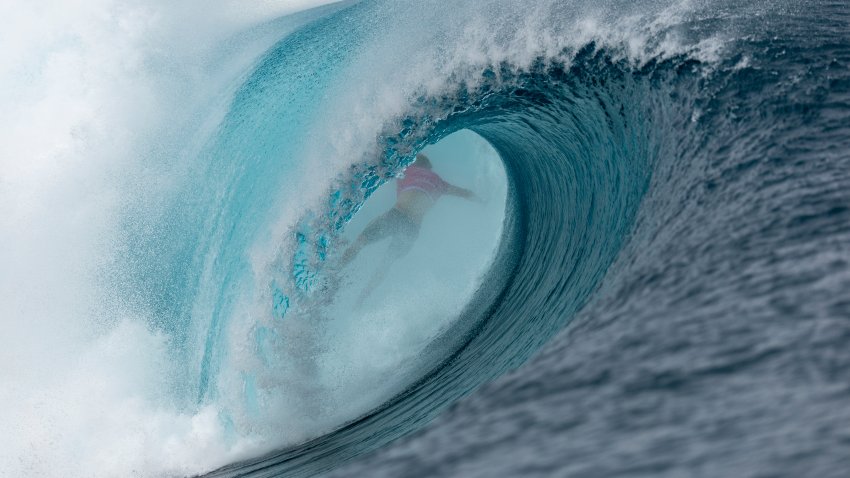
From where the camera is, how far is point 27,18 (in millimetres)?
7621

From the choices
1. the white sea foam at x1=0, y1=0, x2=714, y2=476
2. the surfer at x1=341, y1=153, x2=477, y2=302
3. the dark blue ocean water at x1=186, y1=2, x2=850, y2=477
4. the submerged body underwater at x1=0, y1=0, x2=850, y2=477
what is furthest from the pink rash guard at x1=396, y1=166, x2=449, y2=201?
the dark blue ocean water at x1=186, y1=2, x2=850, y2=477

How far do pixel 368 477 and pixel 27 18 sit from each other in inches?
328

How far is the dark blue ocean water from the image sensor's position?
3.61 ft

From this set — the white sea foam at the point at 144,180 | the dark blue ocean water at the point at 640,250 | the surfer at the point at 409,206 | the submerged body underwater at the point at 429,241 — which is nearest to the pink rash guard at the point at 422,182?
the surfer at the point at 409,206

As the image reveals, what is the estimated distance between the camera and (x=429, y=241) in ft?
25.6

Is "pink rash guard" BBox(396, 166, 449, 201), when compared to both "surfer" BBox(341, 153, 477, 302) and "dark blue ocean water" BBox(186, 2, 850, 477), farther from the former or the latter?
"dark blue ocean water" BBox(186, 2, 850, 477)

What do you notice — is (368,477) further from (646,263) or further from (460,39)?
(460,39)

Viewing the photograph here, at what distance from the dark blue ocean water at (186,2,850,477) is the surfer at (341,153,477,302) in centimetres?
184

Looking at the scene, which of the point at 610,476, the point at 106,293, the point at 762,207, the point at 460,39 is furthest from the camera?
the point at 106,293

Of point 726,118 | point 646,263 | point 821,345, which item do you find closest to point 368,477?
point 821,345

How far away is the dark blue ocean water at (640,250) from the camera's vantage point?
1.10 meters

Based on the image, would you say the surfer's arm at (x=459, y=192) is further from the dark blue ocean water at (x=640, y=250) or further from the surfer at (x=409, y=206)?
the dark blue ocean water at (x=640, y=250)

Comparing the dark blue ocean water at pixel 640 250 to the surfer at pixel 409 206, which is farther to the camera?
the surfer at pixel 409 206

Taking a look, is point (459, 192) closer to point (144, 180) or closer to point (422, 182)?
point (422, 182)
